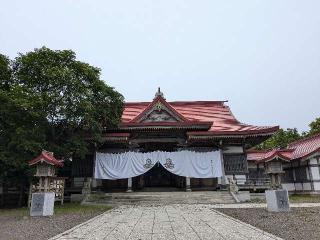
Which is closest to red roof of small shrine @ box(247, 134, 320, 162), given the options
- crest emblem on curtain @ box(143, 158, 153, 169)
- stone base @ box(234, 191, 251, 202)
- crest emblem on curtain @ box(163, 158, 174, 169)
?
stone base @ box(234, 191, 251, 202)

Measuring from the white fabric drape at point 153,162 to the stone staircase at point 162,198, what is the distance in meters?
1.61

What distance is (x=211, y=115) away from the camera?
28750 mm

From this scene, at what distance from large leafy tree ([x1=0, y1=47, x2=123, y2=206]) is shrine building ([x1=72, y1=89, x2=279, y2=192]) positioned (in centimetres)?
302

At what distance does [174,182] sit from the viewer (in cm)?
Result: 2441

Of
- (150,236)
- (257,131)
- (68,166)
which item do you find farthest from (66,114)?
(257,131)

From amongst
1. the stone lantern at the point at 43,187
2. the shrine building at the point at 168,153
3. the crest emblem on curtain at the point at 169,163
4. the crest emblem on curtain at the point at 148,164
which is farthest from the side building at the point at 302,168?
the stone lantern at the point at 43,187

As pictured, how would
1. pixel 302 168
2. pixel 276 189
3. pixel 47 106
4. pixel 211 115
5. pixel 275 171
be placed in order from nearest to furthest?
pixel 276 189 < pixel 275 171 < pixel 47 106 < pixel 302 168 < pixel 211 115

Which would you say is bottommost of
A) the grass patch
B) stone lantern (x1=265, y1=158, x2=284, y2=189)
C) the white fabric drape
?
the grass patch

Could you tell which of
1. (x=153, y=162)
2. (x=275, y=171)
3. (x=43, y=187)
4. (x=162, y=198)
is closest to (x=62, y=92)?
(x=43, y=187)

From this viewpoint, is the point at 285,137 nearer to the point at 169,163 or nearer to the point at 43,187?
the point at 169,163

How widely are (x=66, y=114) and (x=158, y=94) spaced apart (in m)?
8.18

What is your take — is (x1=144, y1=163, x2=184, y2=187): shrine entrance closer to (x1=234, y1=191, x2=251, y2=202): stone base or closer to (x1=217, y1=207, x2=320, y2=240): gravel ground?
(x1=234, y1=191, x2=251, y2=202): stone base

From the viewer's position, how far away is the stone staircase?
18.5 m

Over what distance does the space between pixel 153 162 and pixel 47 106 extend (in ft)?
25.4
